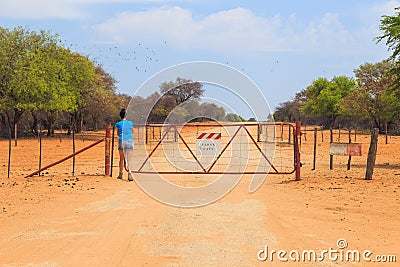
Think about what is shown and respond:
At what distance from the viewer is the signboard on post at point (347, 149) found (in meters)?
16.2

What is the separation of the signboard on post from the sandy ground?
99.0 inches

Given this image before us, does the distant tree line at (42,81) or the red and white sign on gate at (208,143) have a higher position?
the distant tree line at (42,81)

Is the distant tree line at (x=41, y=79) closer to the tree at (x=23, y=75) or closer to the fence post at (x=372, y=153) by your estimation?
the tree at (x=23, y=75)

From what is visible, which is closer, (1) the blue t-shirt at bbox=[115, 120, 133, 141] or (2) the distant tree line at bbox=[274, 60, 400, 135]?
(1) the blue t-shirt at bbox=[115, 120, 133, 141]

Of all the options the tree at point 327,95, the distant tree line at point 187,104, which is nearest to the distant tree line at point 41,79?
the distant tree line at point 187,104

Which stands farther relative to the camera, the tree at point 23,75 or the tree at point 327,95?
the tree at point 327,95

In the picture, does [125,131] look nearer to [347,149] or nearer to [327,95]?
[347,149]

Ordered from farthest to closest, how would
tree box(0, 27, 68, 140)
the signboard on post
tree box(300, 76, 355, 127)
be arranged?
tree box(300, 76, 355, 127)
tree box(0, 27, 68, 140)
the signboard on post

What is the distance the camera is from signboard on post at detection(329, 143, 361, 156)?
53.2 feet

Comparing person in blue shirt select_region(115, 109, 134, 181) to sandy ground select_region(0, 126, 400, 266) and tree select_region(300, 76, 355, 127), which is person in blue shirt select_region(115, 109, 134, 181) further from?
tree select_region(300, 76, 355, 127)

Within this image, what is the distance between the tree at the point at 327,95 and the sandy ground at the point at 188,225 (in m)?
53.8

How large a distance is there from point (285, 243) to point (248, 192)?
5.54 m

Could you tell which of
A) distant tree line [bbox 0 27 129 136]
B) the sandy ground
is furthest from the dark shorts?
distant tree line [bbox 0 27 129 136]

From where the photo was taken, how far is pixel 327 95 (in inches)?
2613
